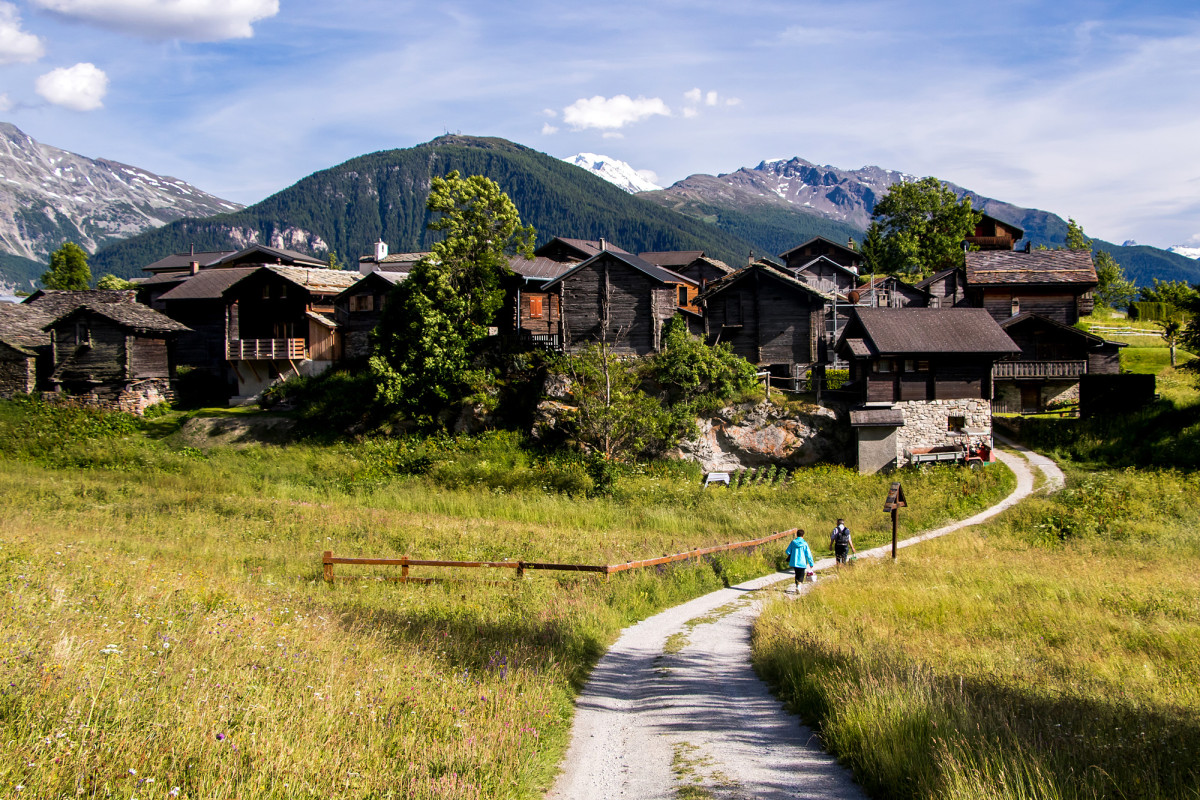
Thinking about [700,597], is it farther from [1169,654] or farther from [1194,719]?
[1194,719]

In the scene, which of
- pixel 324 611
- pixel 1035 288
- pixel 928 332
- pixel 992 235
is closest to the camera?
pixel 324 611

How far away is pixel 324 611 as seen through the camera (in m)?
13.5

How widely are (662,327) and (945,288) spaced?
29753 mm

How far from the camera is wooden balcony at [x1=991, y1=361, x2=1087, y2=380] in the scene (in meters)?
42.2

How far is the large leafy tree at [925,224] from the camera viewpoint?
6500cm

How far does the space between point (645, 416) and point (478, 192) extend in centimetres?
1515

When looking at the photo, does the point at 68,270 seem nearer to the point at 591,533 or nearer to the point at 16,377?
the point at 16,377

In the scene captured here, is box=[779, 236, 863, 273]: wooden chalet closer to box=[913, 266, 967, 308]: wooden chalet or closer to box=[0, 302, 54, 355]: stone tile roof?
box=[913, 266, 967, 308]: wooden chalet

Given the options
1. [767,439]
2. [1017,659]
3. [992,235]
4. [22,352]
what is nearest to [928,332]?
[767,439]

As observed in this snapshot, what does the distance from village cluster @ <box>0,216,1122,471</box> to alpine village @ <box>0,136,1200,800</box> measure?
0.73ft

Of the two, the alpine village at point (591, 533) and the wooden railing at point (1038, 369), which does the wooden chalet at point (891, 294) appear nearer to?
the alpine village at point (591, 533)

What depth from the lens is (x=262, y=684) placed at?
8672 millimetres

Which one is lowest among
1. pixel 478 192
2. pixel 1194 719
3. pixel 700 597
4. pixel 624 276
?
pixel 700 597

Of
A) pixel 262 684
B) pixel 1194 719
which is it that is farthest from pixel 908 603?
pixel 262 684
